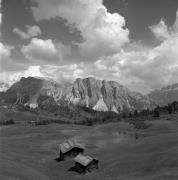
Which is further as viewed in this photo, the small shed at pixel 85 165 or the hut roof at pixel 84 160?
the hut roof at pixel 84 160

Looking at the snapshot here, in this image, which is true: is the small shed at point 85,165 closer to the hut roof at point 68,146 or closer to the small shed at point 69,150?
the small shed at point 69,150

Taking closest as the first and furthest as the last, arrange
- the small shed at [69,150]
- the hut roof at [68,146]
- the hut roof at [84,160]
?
1. the hut roof at [84,160]
2. the small shed at [69,150]
3. the hut roof at [68,146]

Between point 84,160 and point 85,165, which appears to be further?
point 84,160

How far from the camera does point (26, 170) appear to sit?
6556 centimetres

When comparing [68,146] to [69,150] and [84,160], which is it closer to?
[69,150]

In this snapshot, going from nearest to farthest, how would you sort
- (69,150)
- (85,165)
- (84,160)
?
1. (85,165)
2. (84,160)
3. (69,150)

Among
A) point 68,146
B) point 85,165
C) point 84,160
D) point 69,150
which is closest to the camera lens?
point 85,165

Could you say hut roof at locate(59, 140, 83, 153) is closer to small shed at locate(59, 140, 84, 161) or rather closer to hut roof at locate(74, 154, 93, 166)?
small shed at locate(59, 140, 84, 161)

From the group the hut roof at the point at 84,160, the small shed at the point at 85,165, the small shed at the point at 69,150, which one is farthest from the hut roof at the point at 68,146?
the small shed at the point at 85,165

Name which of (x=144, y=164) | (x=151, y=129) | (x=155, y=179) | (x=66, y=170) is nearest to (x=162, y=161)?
(x=144, y=164)

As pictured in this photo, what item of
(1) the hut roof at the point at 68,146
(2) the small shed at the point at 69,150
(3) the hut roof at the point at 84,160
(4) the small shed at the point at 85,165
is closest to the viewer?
(4) the small shed at the point at 85,165

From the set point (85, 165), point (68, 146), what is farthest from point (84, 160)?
point (68, 146)

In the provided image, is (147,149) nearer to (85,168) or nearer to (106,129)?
(85,168)

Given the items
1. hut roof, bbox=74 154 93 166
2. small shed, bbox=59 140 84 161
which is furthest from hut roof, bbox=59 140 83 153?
hut roof, bbox=74 154 93 166
